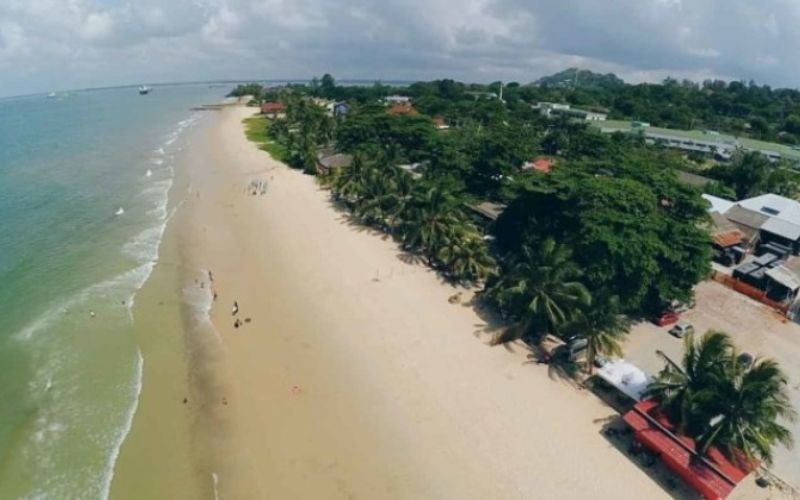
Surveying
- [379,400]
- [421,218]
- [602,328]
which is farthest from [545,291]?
[421,218]

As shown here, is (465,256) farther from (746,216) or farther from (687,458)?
(746,216)

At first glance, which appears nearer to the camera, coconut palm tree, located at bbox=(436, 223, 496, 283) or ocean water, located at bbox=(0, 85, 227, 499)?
ocean water, located at bbox=(0, 85, 227, 499)

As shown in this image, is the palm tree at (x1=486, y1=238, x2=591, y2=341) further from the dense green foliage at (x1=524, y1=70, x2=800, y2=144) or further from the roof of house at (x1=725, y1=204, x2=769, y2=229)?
the dense green foliage at (x1=524, y1=70, x2=800, y2=144)

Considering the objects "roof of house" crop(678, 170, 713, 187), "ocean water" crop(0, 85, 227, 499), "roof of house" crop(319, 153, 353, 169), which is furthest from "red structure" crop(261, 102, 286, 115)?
"roof of house" crop(678, 170, 713, 187)

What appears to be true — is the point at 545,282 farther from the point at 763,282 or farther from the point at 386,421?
the point at 763,282

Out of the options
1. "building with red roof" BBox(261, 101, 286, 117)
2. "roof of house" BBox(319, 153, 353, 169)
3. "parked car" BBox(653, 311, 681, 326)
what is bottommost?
"parked car" BBox(653, 311, 681, 326)

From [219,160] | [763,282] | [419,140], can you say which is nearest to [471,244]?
[763,282]

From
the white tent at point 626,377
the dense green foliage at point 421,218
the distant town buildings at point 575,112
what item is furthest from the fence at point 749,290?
the distant town buildings at point 575,112
